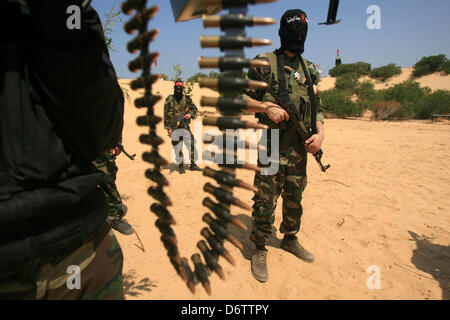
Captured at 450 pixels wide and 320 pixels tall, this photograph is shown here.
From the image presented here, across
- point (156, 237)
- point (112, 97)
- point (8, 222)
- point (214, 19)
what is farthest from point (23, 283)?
point (156, 237)

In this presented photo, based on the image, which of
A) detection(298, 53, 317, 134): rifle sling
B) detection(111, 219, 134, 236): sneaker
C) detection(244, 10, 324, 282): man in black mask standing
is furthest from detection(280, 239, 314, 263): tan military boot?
detection(111, 219, 134, 236): sneaker

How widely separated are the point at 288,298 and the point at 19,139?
9.01 ft

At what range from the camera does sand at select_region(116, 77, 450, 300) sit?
2.87 m

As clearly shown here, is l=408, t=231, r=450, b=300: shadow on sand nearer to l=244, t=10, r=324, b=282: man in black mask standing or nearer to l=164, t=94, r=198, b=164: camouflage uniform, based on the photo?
l=244, t=10, r=324, b=282: man in black mask standing

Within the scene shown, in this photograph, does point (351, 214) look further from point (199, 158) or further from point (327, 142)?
point (327, 142)

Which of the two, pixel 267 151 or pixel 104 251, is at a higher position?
pixel 267 151

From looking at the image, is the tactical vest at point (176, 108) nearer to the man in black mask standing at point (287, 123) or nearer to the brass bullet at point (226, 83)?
the man in black mask standing at point (287, 123)

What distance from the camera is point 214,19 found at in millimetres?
898

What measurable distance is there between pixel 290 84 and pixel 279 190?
1.17 meters

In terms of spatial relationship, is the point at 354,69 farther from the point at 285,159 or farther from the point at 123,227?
the point at 123,227

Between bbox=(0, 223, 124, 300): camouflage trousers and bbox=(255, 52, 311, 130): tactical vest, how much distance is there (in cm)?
205

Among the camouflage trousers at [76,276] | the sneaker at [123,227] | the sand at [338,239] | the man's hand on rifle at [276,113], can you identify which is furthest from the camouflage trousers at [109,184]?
the camouflage trousers at [76,276]

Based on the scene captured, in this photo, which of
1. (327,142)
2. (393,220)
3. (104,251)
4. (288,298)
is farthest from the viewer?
(327,142)

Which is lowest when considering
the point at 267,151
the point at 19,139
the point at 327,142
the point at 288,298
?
the point at 288,298
